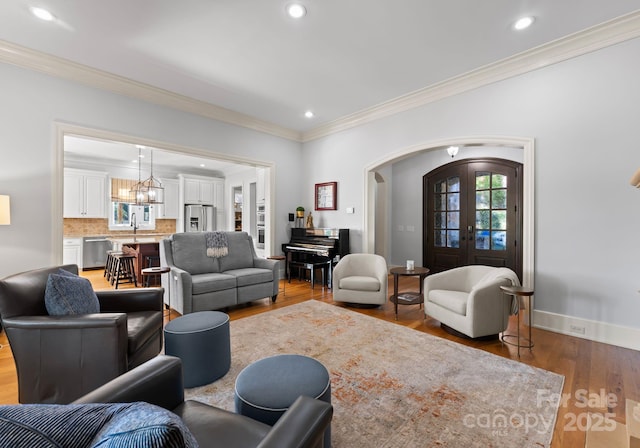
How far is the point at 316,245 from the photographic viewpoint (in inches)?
216

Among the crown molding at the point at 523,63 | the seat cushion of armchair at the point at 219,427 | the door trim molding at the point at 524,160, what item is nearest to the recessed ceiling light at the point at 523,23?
the crown molding at the point at 523,63

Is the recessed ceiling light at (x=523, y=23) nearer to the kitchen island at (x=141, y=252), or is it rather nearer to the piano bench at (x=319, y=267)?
the piano bench at (x=319, y=267)

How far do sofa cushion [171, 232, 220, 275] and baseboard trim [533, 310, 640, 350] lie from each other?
426 cm

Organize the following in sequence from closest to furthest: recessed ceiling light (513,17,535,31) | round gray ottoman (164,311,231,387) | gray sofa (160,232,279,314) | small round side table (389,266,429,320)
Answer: round gray ottoman (164,311,231,387) < recessed ceiling light (513,17,535,31) < gray sofa (160,232,279,314) < small round side table (389,266,429,320)

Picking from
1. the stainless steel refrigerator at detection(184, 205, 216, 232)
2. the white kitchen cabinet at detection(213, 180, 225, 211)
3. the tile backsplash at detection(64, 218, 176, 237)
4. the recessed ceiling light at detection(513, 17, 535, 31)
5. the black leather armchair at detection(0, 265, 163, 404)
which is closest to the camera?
the black leather armchair at detection(0, 265, 163, 404)

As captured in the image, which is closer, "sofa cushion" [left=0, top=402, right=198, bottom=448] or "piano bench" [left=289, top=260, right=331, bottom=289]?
"sofa cushion" [left=0, top=402, right=198, bottom=448]

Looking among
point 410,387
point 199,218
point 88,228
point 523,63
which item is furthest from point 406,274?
point 88,228

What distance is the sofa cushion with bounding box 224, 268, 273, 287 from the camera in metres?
4.11

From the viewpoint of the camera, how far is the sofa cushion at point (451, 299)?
10.1 feet

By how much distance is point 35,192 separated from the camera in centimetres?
345

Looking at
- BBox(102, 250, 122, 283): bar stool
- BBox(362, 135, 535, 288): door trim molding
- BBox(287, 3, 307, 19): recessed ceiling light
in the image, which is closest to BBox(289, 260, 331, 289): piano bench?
BBox(362, 135, 535, 288): door trim molding

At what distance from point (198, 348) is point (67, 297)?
0.96 meters

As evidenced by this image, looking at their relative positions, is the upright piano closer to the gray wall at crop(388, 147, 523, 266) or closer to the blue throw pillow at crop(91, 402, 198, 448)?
the gray wall at crop(388, 147, 523, 266)

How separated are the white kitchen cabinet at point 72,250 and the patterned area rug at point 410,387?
20.7 feet
